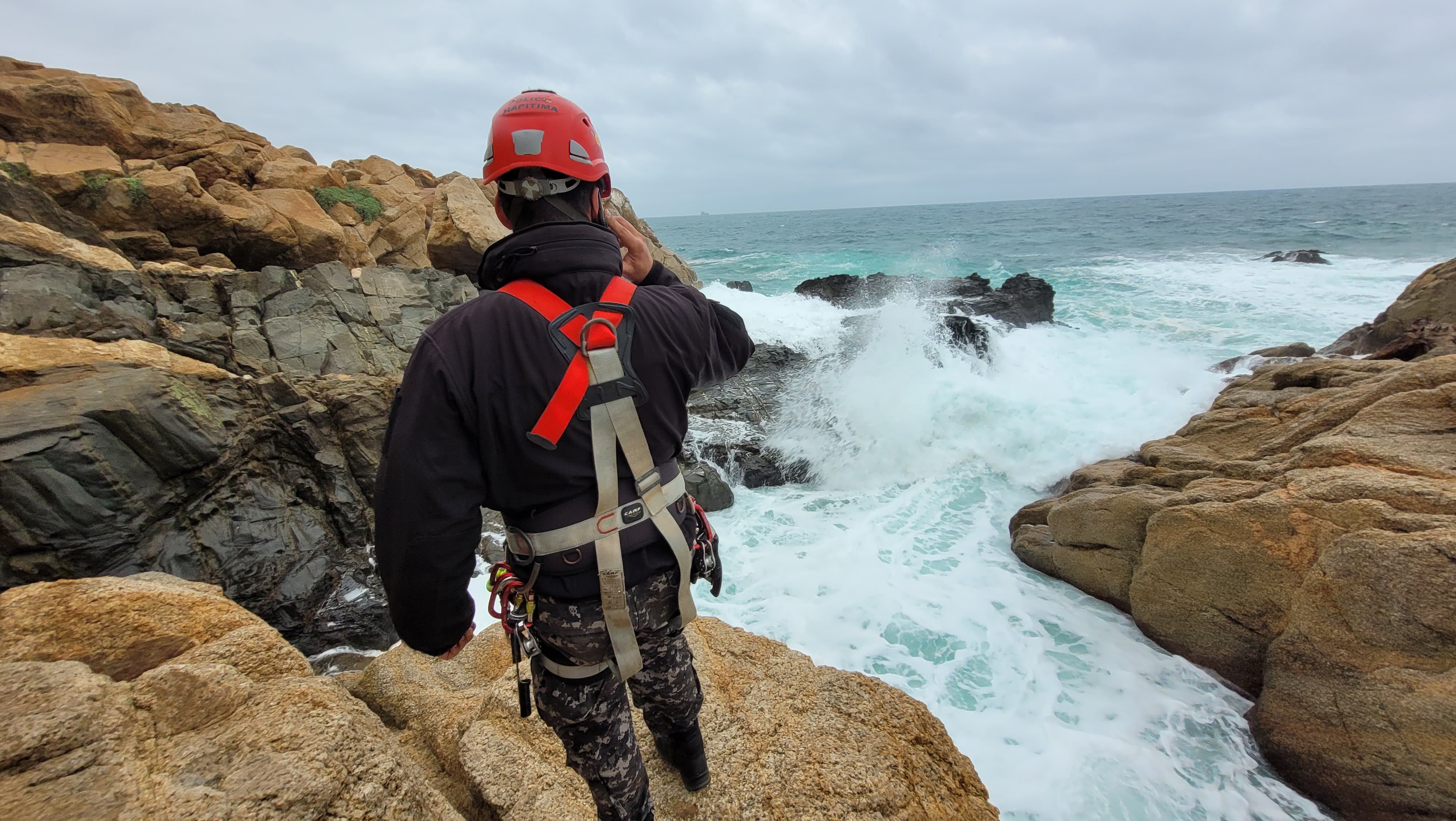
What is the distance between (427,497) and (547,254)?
28.0 inches

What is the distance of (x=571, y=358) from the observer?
1521 millimetres

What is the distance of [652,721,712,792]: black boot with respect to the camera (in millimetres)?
2445

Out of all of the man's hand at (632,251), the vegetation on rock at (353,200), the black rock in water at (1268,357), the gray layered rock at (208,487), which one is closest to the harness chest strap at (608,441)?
the man's hand at (632,251)

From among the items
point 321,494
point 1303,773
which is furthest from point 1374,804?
point 321,494

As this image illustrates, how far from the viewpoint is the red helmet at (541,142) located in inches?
64.8

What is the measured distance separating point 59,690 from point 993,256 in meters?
38.7

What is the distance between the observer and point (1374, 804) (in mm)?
3271

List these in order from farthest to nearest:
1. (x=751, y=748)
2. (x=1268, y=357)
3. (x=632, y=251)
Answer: (x=1268, y=357) < (x=751, y=748) < (x=632, y=251)

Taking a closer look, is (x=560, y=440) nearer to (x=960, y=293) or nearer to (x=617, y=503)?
(x=617, y=503)

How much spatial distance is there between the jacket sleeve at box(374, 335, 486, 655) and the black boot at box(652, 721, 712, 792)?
1337 millimetres

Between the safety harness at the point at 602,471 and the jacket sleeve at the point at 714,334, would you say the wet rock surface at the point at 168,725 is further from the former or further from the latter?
the jacket sleeve at the point at 714,334

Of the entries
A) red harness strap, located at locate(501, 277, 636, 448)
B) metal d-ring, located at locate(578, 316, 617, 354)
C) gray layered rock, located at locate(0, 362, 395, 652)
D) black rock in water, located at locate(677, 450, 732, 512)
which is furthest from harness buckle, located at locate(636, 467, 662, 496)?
black rock in water, located at locate(677, 450, 732, 512)

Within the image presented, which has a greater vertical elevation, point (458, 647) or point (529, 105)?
point (529, 105)

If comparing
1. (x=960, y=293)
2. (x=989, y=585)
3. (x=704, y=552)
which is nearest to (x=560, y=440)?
(x=704, y=552)
